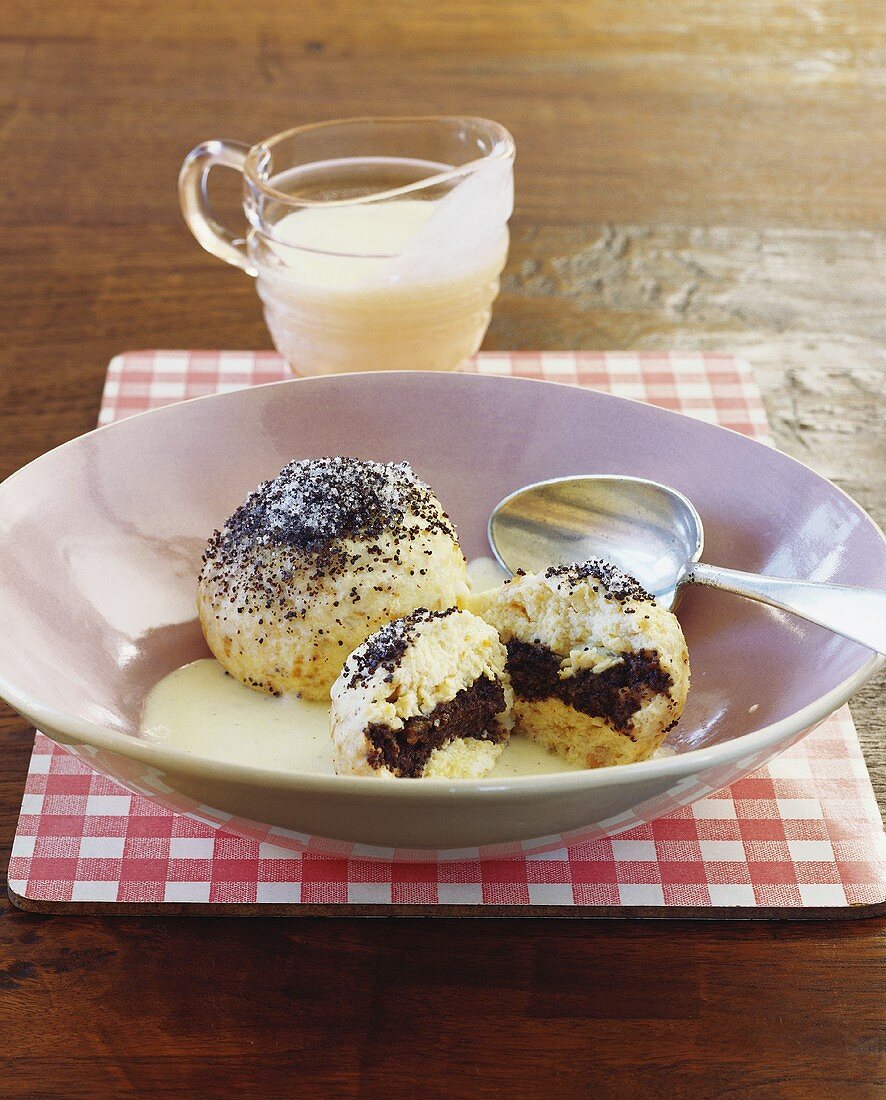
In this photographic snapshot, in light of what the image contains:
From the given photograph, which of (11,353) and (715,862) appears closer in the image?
(715,862)

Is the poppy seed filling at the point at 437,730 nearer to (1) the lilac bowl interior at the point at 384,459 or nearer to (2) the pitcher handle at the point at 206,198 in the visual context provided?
(1) the lilac bowl interior at the point at 384,459

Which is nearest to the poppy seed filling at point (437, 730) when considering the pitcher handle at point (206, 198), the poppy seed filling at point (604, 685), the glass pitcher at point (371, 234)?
the poppy seed filling at point (604, 685)

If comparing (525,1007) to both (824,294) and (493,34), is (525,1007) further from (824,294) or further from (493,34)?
(493,34)

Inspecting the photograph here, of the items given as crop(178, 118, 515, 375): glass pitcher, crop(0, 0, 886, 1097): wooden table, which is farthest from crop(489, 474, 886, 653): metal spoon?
crop(178, 118, 515, 375): glass pitcher

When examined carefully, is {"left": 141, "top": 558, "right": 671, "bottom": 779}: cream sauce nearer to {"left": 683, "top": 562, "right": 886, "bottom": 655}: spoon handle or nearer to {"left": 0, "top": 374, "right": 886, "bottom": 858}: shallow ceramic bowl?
{"left": 0, "top": 374, "right": 886, "bottom": 858}: shallow ceramic bowl

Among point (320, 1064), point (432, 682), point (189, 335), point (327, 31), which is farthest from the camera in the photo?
point (327, 31)

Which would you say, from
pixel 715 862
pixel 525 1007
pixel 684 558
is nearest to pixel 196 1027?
pixel 525 1007

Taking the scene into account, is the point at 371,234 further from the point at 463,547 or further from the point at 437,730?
the point at 437,730
